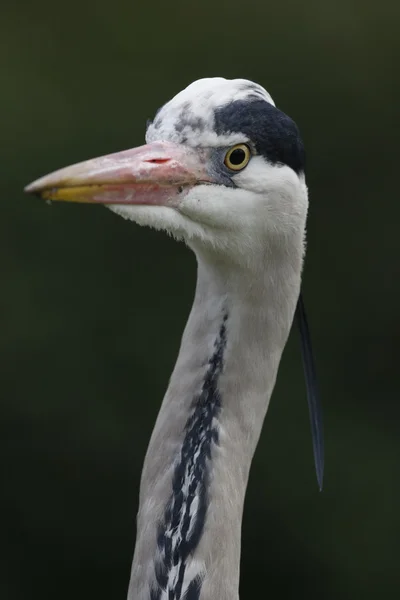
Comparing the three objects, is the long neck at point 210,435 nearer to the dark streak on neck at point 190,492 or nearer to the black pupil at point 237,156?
the dark streak on neck at point 190,492

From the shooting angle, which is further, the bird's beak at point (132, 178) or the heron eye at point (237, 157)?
the heron eye at point (237, 157)

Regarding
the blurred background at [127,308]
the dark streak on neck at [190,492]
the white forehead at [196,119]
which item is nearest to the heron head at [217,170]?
the white forehead at [196,119]

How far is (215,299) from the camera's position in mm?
1575

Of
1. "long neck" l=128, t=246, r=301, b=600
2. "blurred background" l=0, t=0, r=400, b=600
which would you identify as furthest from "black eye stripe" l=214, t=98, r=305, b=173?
"blurred background" l=0, t=0, r=400, b=600

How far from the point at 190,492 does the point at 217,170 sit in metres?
0.43

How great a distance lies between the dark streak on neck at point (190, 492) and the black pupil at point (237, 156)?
0.25 meters

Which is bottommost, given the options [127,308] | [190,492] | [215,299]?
[190,492]

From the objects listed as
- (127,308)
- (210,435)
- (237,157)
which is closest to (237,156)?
(237,157)

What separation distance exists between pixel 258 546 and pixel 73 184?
2255 mm

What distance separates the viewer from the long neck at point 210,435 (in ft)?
5.00

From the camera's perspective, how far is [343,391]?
3590 millimetres

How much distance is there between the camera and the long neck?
1.52 m

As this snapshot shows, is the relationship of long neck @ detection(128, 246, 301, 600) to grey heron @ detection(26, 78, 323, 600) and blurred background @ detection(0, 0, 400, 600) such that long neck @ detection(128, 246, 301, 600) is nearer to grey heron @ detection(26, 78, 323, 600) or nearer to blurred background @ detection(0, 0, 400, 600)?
grey heron @ detection(26, 78, 323, 600)

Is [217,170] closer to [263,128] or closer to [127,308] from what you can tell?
[263,128]
